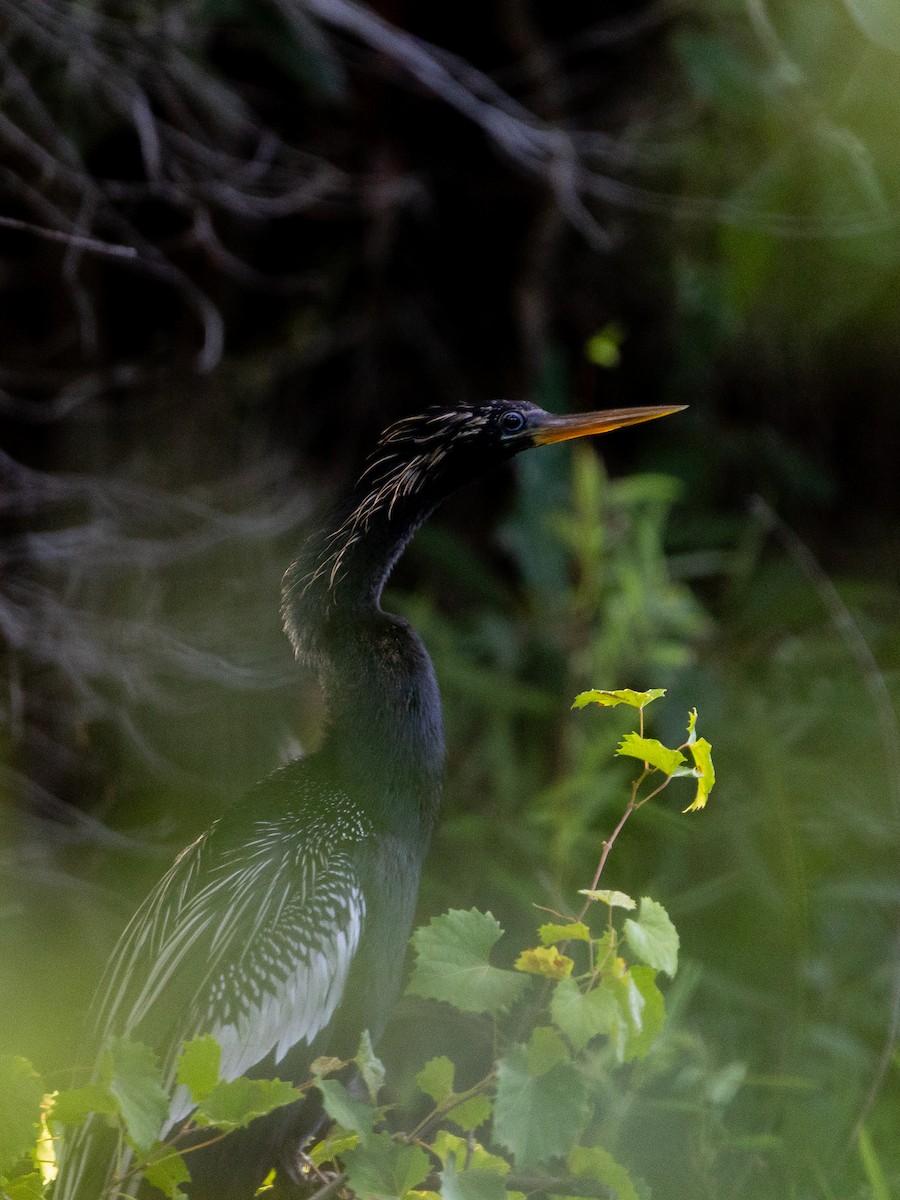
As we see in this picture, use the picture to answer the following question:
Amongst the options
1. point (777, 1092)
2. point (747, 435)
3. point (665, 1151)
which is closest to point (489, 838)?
point (777, 1092)

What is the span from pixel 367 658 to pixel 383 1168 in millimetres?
434

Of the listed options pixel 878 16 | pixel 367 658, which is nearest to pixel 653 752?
pixel 367 658

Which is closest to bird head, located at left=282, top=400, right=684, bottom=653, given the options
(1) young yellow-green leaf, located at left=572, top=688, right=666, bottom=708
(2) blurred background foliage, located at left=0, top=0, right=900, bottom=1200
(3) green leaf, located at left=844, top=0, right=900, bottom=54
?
(1) young yellow-green leaf, located at left=572, top=688, right=666, bottom=708

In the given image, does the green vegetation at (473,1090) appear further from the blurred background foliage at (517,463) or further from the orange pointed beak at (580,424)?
the blurred background foliage at (517,463)

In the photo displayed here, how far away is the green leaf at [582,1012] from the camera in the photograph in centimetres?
70

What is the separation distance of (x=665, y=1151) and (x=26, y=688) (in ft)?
4.69

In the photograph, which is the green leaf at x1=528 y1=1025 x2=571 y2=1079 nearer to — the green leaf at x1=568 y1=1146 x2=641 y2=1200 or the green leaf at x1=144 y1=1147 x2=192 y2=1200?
the green leaf at x1=568 y1=1146 x2=641 y2=1200

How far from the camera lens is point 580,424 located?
1.08 meters

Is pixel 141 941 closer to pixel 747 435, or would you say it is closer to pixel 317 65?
pixel 317 65

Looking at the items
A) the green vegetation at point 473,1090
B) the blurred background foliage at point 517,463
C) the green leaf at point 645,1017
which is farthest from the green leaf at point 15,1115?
the blurred background foliage at point 517,463

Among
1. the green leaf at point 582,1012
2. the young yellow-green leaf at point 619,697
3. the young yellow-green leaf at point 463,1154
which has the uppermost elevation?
the young yellow-green leaf at point 619,697

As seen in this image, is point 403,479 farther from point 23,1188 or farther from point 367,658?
point 23,1188

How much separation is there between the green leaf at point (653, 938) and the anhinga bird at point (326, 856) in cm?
35

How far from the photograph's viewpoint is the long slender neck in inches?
40.8
